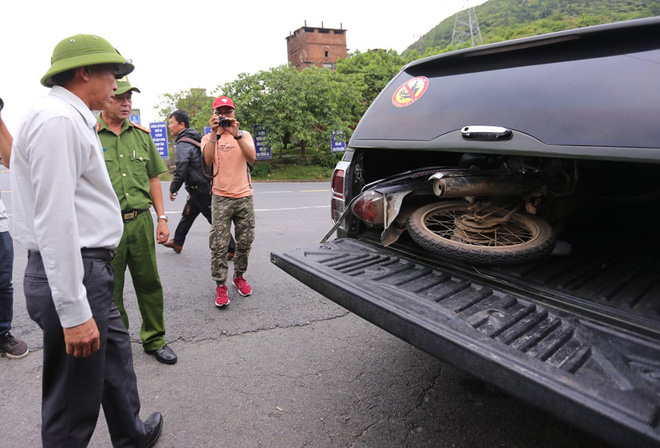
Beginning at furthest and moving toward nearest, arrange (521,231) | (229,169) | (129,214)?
(229,169), (129,214), (521,231)

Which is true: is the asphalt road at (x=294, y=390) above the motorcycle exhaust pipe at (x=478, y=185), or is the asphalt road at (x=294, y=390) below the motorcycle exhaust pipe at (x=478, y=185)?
below

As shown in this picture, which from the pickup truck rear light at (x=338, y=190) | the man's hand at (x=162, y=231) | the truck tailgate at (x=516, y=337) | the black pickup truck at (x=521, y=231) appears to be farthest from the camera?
the man's hand at (x=162, y=231)

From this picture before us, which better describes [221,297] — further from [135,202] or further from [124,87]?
[124,87]

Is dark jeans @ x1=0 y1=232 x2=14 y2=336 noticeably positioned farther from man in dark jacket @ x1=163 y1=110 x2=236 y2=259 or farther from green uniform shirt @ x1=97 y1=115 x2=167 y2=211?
man in dark jacket @ x1=163 y1=110 x2=236 y2=259

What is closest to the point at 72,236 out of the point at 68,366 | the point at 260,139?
the point at 68,366

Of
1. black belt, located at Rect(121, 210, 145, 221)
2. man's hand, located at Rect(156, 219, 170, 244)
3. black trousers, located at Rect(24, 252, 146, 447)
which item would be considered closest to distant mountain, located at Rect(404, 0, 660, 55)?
man's hand, located at Rect(156, 219, 170, 244)

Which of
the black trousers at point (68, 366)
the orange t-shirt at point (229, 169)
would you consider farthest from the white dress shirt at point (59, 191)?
the orange t-shirt at point (229, 169)

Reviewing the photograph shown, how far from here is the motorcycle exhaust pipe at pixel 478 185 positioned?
88.5 inches

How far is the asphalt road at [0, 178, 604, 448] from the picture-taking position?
217cm

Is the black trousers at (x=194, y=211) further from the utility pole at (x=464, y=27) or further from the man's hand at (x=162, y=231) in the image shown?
the utility pole at (x=464, y=27)

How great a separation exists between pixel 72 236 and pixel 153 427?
120 cm

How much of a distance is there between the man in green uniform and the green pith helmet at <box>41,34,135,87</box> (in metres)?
0.89

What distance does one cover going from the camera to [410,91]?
99.0 inches

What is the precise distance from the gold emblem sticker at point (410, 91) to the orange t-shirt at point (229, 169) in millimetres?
1965
